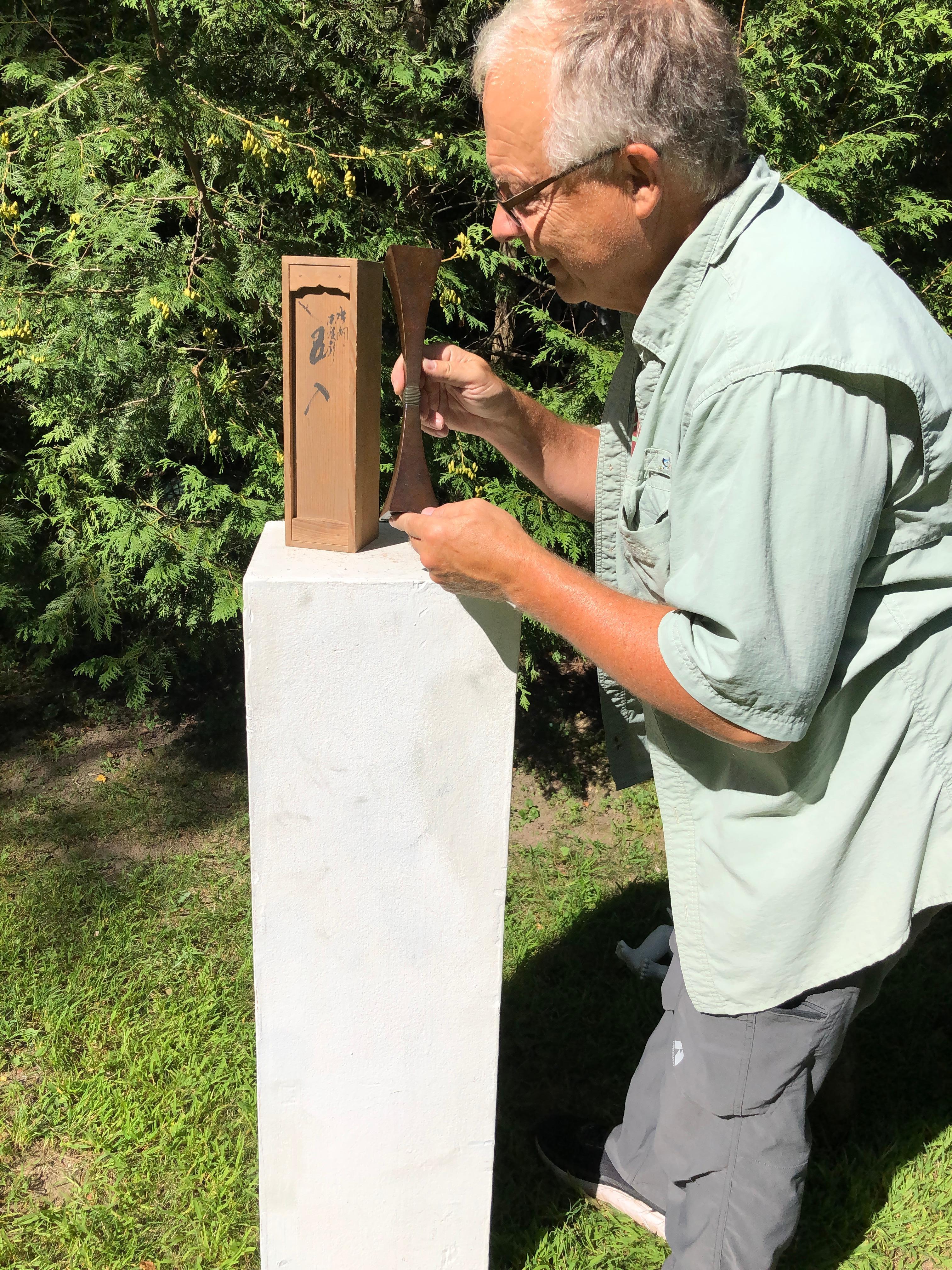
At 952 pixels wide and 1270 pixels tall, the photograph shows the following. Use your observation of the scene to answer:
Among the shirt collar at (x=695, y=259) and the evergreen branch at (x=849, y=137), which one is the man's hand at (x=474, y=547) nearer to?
the shirt collar at (x=695, y=259)

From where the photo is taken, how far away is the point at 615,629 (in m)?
1.46

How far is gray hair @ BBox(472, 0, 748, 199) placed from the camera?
4.40 ft

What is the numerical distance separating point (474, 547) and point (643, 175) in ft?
1.90

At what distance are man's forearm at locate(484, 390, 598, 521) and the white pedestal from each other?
0.39m

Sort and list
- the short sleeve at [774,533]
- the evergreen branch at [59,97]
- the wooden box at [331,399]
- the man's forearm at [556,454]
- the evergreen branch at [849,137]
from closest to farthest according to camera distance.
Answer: the short sleeve at [774,533]
the wooden box at [331,399]
the man's forearm at [556,454]
the evergreen branch at [59,97]
the evergreen branch at [849,137]

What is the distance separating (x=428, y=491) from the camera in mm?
1797

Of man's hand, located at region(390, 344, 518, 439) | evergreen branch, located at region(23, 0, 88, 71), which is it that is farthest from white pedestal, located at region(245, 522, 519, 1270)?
evergreen branch, located at region(23, 0, 88, 71)

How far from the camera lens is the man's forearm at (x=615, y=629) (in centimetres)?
142

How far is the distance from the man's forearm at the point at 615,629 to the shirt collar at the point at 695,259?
36 cm

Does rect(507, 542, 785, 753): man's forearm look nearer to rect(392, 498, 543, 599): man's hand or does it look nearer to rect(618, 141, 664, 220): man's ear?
rect(392, 498, 543, 599): man's hand

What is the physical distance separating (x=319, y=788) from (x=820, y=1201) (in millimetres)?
1724

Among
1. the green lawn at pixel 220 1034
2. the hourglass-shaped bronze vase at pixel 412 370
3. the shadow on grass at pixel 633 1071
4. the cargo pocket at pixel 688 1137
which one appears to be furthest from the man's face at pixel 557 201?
the shadow on grass at pixel 633 1071

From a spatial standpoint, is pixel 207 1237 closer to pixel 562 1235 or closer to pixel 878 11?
pixel 562 1235

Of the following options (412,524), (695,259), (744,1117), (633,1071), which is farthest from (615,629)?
(633,1071)
